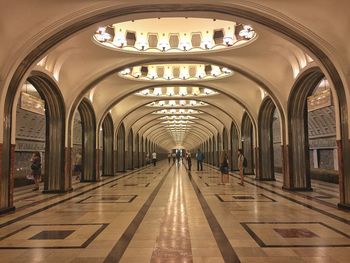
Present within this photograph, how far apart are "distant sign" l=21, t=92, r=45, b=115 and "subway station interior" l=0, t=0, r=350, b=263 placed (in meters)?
0.06

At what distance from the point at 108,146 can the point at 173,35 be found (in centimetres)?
972

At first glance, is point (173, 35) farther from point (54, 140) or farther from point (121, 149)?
point (121, 149)

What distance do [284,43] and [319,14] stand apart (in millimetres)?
3026

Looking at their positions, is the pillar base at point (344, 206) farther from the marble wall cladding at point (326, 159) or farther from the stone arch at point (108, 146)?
the stone arch at point (108, 146)

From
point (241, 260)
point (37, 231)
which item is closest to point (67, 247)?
point (37, 231)

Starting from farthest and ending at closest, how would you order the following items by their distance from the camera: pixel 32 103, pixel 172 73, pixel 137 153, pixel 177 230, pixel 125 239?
pixel 137 153
pixel 172 73
pixel 32 103
pixel 177 230
pixel 125 239

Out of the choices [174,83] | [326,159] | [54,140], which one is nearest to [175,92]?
[174,83]

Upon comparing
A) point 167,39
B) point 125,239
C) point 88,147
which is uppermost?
point 167,39

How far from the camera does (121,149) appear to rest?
24000 millimetres

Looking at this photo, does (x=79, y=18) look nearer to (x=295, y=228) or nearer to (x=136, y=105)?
(x=295, y=228)

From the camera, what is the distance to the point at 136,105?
20.9 m

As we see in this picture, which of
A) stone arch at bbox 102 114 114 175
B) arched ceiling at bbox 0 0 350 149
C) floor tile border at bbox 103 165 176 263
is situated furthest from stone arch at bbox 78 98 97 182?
floor tile border at bbox 103 165 176 263

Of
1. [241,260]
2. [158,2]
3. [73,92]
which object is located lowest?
[241,260]

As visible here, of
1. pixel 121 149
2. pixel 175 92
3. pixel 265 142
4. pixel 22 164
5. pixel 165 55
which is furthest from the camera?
pixel 121 149
